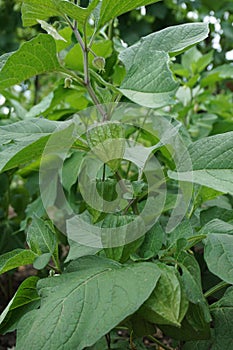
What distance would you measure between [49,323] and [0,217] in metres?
0.90

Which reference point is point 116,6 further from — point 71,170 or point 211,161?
point 71,170

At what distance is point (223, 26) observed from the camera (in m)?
2.03

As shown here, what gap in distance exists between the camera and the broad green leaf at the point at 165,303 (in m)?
0.53

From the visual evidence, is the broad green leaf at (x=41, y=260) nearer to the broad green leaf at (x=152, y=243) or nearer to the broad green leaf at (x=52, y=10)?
the broad green leaf at (x=152, y=243)

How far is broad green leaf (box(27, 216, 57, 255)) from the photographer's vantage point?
0.67 m

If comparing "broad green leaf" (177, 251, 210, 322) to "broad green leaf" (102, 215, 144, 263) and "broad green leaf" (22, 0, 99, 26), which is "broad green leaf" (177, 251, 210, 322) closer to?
"broad green leaf" (102, 215, 144, 263)

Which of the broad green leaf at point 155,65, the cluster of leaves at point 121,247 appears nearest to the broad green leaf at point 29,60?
the cluster of leaves at point 121,247

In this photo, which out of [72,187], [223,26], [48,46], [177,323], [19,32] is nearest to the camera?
[177,323]

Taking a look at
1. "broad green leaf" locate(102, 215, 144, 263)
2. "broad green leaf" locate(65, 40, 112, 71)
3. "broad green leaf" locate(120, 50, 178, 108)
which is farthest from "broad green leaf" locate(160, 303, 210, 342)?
"broad green leaf" locate(65, 40, 112, 71)

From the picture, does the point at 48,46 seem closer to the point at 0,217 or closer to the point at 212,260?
the point at 212,260

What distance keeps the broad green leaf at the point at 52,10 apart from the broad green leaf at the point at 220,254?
0.31 metres

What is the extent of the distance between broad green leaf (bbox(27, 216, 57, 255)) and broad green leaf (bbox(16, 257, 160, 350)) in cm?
8

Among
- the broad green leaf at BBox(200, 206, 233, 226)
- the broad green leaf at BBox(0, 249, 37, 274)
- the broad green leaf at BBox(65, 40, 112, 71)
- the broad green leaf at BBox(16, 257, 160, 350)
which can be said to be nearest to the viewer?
the broad green leaf at BBox(16, 257, 160, 350)

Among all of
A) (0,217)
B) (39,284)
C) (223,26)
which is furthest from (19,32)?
(39,284)
